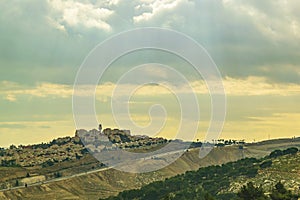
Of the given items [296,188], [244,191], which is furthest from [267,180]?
[244,191]

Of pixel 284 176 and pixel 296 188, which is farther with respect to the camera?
pixel 284 176

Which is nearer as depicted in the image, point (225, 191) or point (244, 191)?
point (244, 191)

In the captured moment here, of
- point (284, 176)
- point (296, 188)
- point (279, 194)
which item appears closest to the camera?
point (279, 194)

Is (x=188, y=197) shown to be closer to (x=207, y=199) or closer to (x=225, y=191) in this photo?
(x=225, y=191)

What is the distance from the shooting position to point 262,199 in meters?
104

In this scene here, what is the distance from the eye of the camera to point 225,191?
19850 centimetres

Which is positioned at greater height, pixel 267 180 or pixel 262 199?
pixel 267 180

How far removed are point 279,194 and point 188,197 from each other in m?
85.7

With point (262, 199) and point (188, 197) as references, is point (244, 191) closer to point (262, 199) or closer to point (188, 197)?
point (262, 199)

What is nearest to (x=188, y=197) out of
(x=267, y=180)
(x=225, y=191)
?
(x=225, y=191)

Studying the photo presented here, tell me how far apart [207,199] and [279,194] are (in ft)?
52.5

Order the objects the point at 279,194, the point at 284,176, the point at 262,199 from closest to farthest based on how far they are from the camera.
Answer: the point at 262,199, the point at 279,194, the point at 284,176

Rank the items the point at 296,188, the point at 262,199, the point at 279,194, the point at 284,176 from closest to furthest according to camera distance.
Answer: the point at 262,199
the point at 279,194
the point at 296,188
the point at 284,176

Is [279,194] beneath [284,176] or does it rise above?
beneath
